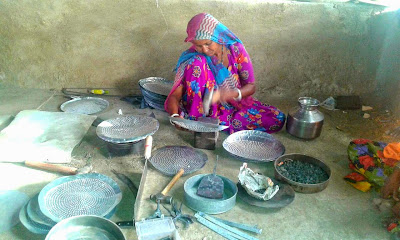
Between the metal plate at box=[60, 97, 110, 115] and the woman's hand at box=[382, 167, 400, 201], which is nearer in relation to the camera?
the woman's hand at box=[382, 167, 400, 201]

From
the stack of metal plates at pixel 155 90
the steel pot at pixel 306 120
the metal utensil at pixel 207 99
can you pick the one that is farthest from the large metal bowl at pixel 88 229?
the steel pot at pixel 306 120

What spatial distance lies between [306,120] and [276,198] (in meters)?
0.96

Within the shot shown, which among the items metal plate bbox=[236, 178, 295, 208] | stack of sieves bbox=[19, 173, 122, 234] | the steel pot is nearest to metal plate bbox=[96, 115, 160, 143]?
stack of sieves bbox=[19, 173, 122, 234]

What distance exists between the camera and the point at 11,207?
5.93ft

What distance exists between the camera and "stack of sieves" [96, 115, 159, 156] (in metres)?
2.21

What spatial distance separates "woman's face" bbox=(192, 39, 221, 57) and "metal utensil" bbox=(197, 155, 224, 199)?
3.45ft

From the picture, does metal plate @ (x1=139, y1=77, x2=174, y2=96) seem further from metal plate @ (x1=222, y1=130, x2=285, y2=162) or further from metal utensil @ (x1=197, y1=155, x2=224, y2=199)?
metal utensil @ (x1=197, y1=155, x2=224, y2=199)

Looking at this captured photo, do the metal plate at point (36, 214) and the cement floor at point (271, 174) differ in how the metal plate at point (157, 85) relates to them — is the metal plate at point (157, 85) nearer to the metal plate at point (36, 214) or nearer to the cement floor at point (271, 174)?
the cement floor at point (271, 174)

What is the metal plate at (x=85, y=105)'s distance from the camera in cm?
305

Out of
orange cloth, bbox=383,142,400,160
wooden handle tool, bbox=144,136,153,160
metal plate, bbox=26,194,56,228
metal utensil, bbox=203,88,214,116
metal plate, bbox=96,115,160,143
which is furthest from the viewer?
metal utensil, bbox=203,88,214,116

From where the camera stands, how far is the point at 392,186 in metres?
1.96

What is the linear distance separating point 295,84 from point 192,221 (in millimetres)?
→ 2251

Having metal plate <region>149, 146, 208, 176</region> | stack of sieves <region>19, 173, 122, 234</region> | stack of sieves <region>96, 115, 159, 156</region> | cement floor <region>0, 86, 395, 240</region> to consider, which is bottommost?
cement floor <region>0, 86, 395, 240</region>

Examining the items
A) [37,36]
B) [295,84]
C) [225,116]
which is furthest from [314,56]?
[37,36]
